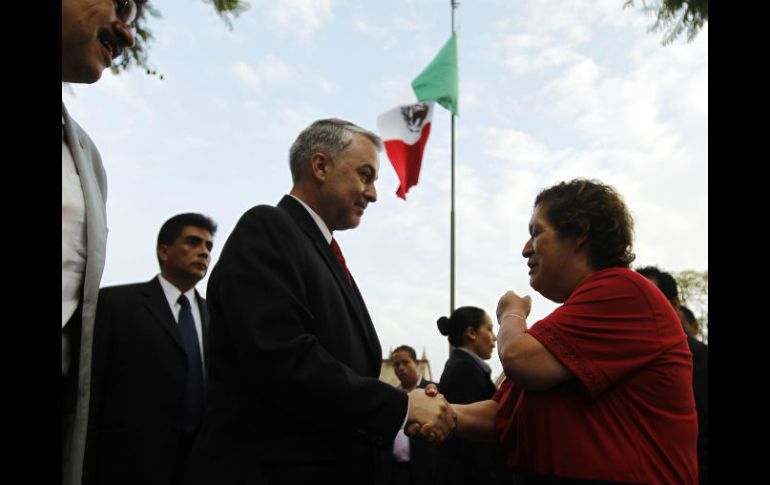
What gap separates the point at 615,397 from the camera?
7.20ft

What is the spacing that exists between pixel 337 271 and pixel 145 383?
170 centimetres

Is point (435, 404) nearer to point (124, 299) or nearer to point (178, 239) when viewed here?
point (124, 299)

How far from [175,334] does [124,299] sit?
1.20 ft

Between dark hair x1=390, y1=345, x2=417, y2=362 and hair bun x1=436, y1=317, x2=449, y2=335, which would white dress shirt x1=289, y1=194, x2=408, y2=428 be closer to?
hair bun x1=436, y1=317, x2=449, y2=335

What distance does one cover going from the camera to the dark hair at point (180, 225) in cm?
464

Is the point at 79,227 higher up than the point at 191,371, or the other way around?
the point at 79,227

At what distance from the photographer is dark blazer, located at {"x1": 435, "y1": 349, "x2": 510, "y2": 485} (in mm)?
5242

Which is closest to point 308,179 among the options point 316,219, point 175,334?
point 316,219

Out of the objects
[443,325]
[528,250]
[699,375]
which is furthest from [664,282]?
[528,250]

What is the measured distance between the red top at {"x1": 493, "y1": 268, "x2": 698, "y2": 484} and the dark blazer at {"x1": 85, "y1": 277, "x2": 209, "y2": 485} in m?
2.01

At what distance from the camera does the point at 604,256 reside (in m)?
2.54

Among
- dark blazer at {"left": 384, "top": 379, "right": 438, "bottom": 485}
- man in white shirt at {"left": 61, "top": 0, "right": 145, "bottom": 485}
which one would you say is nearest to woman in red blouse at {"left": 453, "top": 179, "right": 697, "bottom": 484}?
man in white shirt at {"left": 61, "top": 0, "right": 145, "bottom": 485}

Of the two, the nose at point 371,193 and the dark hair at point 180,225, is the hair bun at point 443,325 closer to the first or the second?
the dark hair at point 180,225

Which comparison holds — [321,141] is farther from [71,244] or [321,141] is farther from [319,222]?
[71,244]
